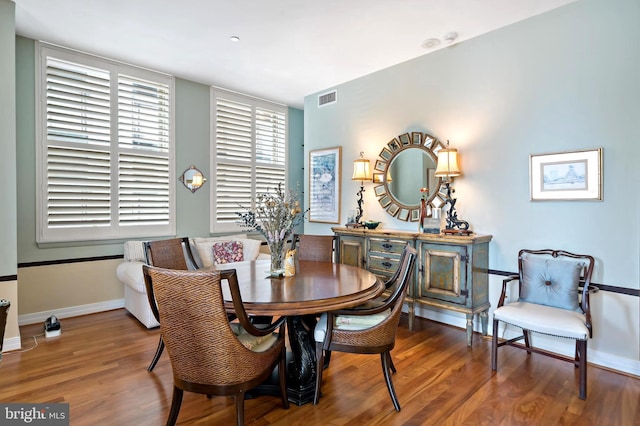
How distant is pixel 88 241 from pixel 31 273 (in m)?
0.63

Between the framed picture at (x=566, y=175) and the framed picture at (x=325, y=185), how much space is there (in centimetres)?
254

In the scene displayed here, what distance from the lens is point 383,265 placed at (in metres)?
3.89

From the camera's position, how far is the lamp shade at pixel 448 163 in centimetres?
364

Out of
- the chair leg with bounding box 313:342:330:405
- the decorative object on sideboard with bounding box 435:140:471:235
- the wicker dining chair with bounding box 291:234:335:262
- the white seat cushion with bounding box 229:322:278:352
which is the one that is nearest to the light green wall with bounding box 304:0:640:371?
the decorative object on sideboard with bounding box 435:140:471:235

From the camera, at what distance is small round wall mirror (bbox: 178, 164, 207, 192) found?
500 cm

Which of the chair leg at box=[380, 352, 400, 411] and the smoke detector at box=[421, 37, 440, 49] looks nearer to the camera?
the chair leg at box=[380, 352, 400, 411]

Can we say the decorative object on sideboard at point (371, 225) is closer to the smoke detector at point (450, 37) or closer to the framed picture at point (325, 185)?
the framed picture at point (325, 185)

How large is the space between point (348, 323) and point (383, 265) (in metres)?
1.64

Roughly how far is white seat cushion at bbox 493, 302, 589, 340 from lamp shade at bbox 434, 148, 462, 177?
1.42m

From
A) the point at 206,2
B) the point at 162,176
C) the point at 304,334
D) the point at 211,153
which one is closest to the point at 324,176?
the point at 211,153

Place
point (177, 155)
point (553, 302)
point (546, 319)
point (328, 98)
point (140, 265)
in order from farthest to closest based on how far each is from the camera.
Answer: point (328, 98), point (177, 155), point (140, 265), point (553, 302), point (546, 319)

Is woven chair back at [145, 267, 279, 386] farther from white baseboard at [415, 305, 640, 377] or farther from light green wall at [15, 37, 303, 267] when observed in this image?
light green wall at [15, 37, 303, 267]

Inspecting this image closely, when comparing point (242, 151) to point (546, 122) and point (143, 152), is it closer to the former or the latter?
Result: point (143, 152)

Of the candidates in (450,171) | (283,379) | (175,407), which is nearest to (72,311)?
(175,407)
